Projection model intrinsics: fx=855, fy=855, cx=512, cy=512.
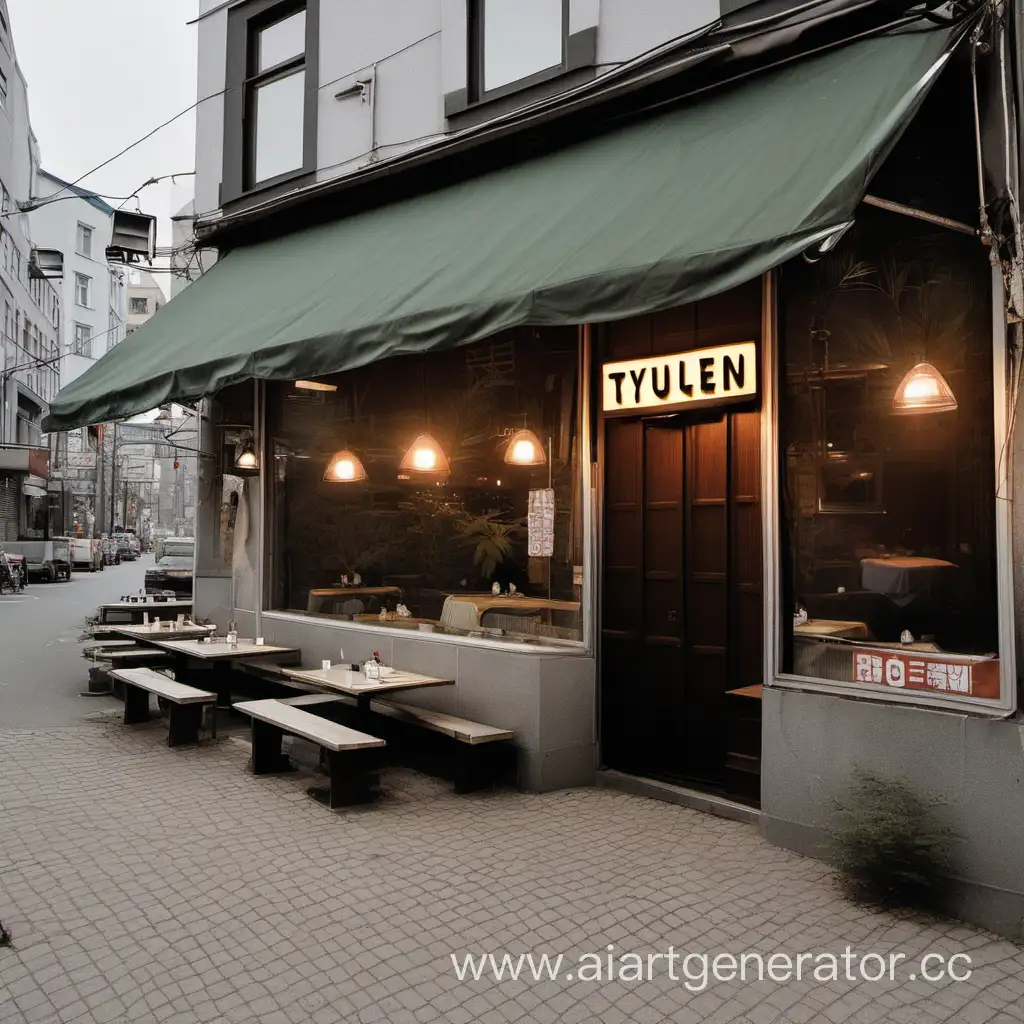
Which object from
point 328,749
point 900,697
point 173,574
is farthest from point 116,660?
point 173,574

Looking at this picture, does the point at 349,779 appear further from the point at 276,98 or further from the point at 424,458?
the point at 276,98

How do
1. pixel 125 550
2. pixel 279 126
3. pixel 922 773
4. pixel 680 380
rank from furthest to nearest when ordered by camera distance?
pixel 125 550 → pixel 279 126 → pixel 680 380 → pixel 922 773

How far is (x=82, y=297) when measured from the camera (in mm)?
67000

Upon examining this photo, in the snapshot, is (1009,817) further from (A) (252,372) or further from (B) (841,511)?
(A) (252,372)

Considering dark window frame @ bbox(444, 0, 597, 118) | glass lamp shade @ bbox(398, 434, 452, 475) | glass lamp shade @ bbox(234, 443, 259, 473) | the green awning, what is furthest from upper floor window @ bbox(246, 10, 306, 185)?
glass lamp shade @ bbox(398, 434, 452, 475)

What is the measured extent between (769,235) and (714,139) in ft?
5.73

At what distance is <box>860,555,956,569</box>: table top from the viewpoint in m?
5.04

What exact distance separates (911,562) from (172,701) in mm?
6315

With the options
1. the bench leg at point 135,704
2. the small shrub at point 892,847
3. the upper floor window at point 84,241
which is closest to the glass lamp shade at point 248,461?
the bench leg at point 135,704

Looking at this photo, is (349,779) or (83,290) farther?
(83,290)

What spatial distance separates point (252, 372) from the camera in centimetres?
707

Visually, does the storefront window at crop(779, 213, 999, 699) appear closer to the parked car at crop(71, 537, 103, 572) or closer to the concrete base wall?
the concrete base wall

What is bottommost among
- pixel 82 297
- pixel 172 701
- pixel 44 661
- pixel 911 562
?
pixel 44 661

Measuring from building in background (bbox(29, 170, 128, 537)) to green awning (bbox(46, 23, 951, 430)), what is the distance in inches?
1985
